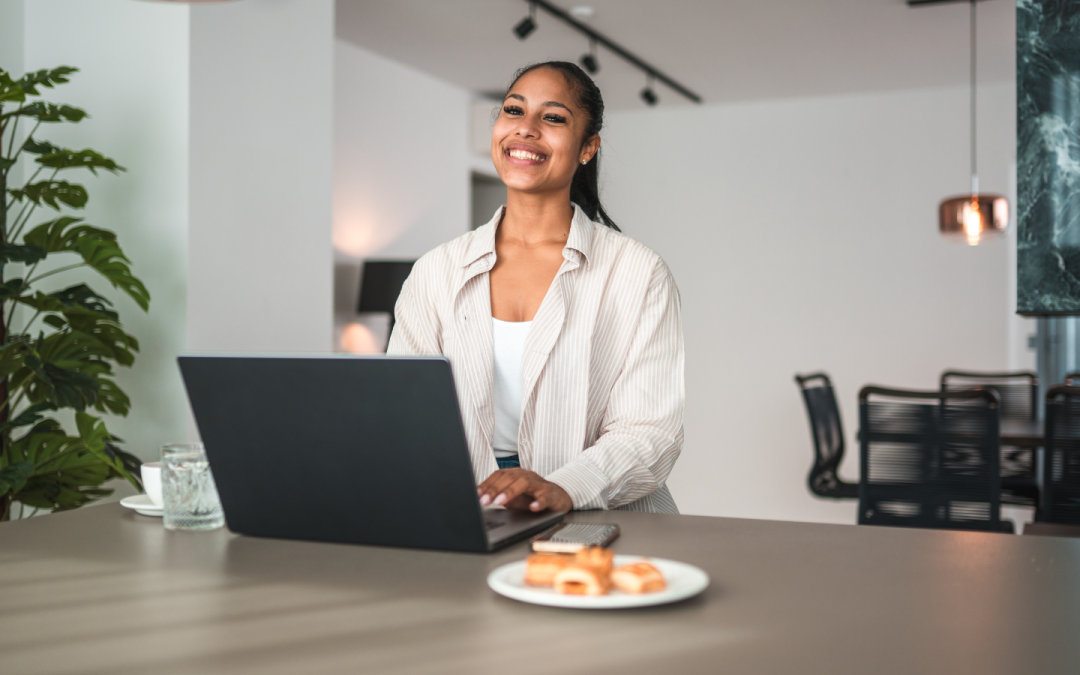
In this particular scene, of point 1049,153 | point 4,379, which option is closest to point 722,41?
point 1049,153

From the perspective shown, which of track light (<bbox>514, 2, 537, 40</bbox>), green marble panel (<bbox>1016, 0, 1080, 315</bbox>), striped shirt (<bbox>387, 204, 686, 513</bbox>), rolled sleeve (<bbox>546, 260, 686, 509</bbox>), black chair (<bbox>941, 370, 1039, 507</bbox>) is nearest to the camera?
rolled sleeve (<bbox>546, 260, 686, 509</bbox>)

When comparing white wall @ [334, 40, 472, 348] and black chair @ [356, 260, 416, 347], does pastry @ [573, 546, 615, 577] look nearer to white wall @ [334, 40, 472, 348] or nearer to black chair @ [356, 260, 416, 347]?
black chair @ [356, 260, 416, 347]

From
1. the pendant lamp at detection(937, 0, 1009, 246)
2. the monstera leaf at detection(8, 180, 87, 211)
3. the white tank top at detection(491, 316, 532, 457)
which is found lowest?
the white tank top at detection(491, 316, 532, 457)

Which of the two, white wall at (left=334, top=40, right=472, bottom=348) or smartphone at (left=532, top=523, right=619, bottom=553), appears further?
white wall at (left=334, top=40, right=472, bottom=348)

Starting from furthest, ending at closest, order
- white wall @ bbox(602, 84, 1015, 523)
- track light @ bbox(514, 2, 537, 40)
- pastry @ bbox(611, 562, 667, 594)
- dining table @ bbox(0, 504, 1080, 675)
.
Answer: white wall @ bbox(602, 84, 1015, 523) < track light @ bbox(514, 2, 537, 40) < pastry @ bbox(611, 562, 667, 594) < dining table @ bbox(0, 504, 1080, 675)

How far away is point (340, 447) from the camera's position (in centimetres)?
97

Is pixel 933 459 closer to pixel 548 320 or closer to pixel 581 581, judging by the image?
pixel 548 320

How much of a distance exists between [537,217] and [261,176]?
5.96 ft

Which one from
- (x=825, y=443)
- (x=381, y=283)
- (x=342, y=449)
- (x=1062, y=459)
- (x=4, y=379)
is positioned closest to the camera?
(x=342, y=449)

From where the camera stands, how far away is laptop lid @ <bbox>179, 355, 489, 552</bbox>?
3.01ft

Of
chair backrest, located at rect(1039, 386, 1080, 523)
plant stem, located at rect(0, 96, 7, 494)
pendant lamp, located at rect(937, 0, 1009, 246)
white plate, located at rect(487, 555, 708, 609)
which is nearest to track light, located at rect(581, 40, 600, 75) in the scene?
pendant lamp, located at rect(937, 0, 1009, 246)

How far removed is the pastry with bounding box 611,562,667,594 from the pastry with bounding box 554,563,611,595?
0.01 meters

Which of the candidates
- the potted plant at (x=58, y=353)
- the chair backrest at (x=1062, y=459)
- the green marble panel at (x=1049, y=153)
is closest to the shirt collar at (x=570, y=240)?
the green marble panel at (x=1049, y=153)

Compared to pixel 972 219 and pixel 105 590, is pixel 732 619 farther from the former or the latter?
pixel 972 219
